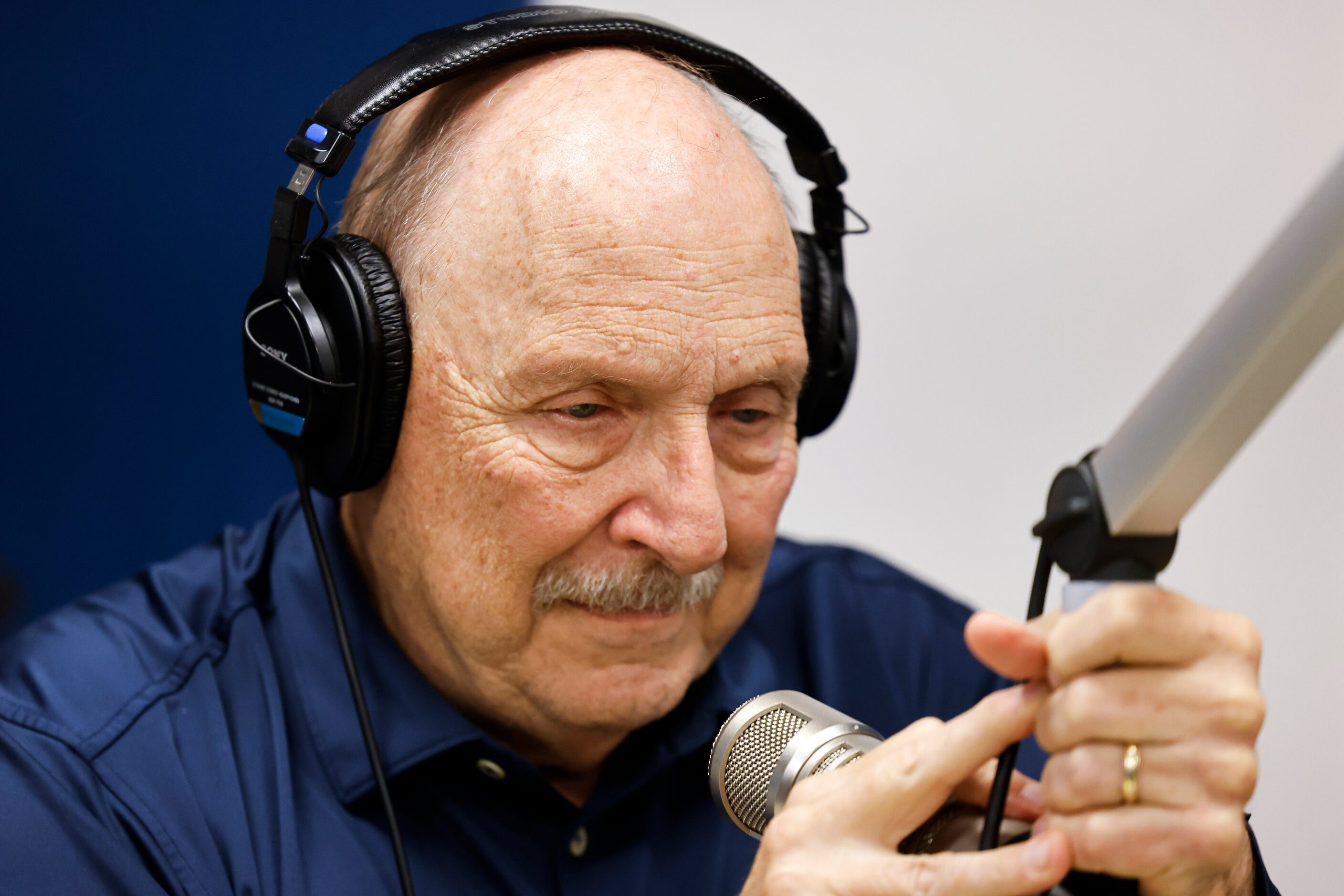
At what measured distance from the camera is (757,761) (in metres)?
0.74

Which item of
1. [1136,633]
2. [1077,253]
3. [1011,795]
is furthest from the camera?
[1077,253]

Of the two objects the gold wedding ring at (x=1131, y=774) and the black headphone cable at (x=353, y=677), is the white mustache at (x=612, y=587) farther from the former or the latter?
the gold wedding ring at (x=1131, y=774)

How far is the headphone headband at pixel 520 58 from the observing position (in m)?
0.89

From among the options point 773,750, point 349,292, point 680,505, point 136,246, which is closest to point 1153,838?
point 773,750

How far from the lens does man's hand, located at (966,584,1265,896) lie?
21.9 inches

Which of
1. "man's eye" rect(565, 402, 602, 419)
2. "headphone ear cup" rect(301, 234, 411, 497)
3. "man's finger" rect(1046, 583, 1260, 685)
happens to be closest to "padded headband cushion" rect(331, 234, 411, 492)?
"headphone ear cup" rect(301, 234, 411, 497)

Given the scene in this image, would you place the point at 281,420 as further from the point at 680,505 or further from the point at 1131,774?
the point at 1131,774

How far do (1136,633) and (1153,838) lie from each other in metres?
0.11

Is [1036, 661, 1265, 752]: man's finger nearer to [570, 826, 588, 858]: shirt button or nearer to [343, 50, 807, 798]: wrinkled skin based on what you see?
[343, 50, 807, 798]: wrinkled skin

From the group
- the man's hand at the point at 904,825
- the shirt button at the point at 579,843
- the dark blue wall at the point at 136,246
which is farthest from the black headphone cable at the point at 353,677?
the dark blue wall at the point at 136,246

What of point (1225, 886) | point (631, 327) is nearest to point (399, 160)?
point (631, 327)

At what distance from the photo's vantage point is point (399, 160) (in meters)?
1.02

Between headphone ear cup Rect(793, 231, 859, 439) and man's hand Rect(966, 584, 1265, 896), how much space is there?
57cm

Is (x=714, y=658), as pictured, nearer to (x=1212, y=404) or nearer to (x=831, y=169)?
(x=831, y=169)
